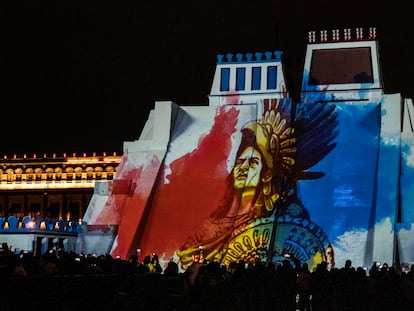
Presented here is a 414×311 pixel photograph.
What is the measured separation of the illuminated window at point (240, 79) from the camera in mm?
48281

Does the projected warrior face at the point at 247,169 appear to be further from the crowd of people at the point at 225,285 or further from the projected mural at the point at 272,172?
the crowd of people at the point at 225,285

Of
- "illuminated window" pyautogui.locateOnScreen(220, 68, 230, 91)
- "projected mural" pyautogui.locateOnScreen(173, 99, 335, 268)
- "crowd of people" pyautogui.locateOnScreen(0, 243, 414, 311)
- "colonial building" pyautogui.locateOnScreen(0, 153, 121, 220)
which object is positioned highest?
"colonial building" pyautogui.locateOnScreen(0, 153, 121, 220)

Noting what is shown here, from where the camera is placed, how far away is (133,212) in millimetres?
42156

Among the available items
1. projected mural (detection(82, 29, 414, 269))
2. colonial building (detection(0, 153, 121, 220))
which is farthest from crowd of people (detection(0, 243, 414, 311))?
colonial building (detection(0, 153, 121, 220))

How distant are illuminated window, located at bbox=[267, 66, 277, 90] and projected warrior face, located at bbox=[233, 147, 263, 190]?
573cm

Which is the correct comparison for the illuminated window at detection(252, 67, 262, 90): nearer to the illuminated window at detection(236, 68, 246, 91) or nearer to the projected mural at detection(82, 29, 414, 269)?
the projected mural at detection(82, 29, 414, 269)

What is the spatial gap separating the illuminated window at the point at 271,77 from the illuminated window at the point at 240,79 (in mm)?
1576

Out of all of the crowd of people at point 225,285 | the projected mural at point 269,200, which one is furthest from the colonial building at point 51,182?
the crowd of people at point 225,285

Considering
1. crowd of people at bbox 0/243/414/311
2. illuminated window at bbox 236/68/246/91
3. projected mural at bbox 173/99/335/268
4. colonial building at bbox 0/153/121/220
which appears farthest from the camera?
colonial building at bbox 0/153/121/220

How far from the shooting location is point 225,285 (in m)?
17.8

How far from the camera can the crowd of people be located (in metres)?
16.5

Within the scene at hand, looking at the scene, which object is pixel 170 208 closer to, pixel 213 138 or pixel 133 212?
pixel 133 212

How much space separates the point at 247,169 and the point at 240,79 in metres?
8.02

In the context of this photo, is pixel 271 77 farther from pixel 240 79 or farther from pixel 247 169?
pixel 247 169
